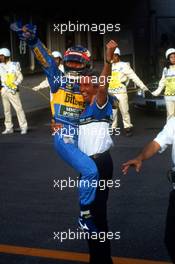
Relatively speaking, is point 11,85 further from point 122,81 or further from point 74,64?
point 74,64

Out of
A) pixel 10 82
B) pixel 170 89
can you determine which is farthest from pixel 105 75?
pixel 10 82

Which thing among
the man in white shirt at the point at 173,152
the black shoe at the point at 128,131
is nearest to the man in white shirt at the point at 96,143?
the man in white shirt at the point at 173,152

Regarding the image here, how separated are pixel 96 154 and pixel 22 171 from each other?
456cm

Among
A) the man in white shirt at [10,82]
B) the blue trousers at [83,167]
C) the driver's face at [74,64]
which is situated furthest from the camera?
the man in white shirt at [10,82]

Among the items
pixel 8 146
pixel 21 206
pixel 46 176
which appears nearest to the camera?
pixel 21 206

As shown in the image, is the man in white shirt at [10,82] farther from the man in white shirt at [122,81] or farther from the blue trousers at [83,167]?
the blue trousers at [83,167]

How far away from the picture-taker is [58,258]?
5367 mm

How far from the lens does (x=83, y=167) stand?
4.57 metres

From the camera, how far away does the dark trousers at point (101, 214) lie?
Result: 4.70m

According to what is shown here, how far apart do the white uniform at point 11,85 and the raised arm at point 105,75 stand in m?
8.17

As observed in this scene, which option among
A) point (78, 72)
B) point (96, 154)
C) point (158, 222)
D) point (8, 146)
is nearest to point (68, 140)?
point (96, 154)

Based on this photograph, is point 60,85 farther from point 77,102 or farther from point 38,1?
point 38,1

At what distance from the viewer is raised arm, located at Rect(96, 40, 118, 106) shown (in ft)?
14.3

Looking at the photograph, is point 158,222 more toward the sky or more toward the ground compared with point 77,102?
more toward the ground
